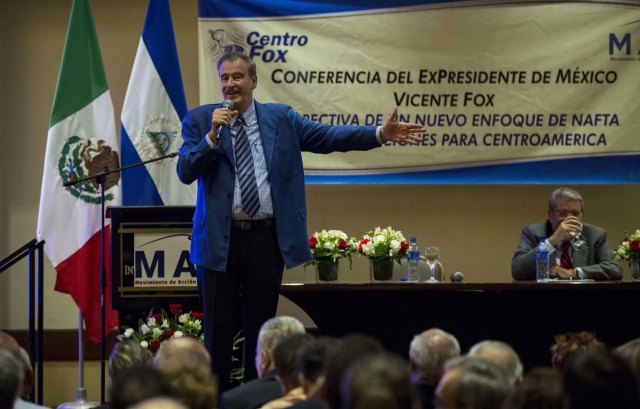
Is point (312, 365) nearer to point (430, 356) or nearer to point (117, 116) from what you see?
point (430, 356)

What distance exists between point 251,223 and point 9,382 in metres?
2.13

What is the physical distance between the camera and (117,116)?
292 inches

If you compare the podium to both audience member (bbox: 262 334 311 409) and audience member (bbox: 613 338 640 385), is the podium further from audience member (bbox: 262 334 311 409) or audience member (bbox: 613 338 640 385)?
audience member (bbox: 613 338 640 385)

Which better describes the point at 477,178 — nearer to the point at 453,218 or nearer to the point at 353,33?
the point at 453,218

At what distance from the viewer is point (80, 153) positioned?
262 inches

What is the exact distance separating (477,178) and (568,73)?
0.91m

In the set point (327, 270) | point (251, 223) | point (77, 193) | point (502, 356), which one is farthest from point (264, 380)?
point (77, 193)

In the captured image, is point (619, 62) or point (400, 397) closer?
point (400, 397)

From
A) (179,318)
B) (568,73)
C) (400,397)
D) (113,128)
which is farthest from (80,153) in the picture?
(400,397)

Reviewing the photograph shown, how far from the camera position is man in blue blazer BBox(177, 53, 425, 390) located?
15.4 feet

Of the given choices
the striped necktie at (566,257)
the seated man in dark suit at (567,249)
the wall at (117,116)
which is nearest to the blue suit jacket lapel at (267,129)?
the seated man in dark suit at (567,249)

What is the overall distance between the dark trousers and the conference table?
0.99 meters

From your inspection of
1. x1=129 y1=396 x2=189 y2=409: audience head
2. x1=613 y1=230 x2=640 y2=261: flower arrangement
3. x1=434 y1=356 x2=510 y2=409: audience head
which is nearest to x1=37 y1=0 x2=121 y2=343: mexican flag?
x1=613 y1=230 x2=640 y2=261: flower arrangement

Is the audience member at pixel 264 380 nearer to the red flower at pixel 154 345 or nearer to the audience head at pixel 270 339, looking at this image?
the audience head at pixel 270 339
